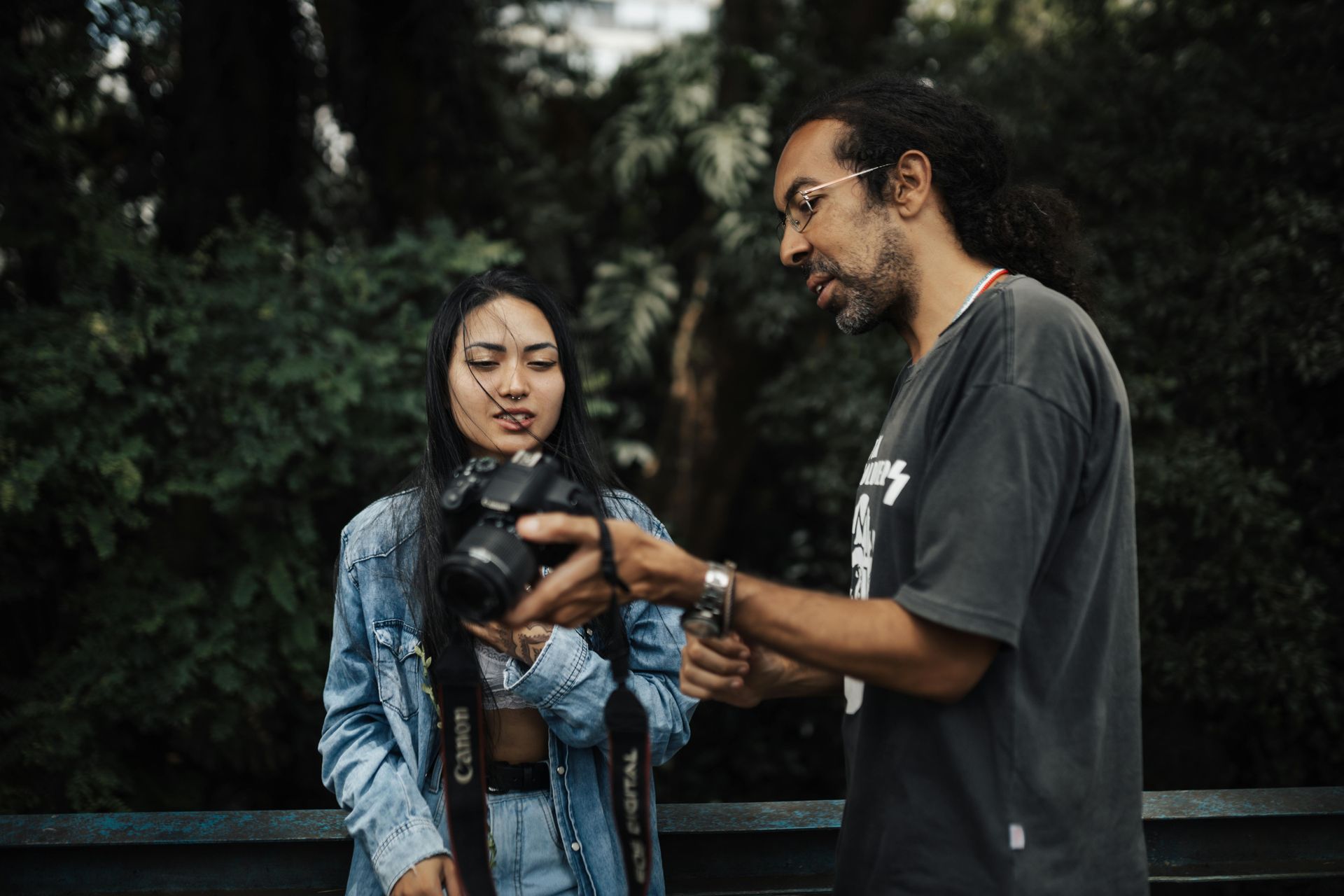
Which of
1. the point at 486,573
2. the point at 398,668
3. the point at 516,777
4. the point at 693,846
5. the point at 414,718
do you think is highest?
the point at 486,573

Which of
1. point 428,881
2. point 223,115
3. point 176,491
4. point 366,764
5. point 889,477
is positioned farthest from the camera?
point 223,115

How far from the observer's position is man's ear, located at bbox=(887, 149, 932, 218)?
184 cm

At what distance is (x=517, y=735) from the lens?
6.91 ft

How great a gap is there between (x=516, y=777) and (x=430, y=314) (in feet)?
10.2

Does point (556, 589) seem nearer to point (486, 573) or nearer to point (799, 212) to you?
point (486, 573)

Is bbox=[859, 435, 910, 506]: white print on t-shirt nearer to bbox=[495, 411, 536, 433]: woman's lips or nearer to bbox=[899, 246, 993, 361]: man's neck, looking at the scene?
bbox=[899, 246, 993, 361]: man's neck

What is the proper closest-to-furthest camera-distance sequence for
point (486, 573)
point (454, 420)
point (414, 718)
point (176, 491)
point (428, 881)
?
1. point (486, 573)
2. point (428, 881)
3. point (414, 718)
4. point (454, 420)
5. point (176, 491)

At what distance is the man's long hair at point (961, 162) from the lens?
1.87m

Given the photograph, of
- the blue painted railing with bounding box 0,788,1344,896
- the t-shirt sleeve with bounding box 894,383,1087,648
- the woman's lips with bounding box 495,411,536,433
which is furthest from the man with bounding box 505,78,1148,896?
the blue painted railing with bounding box 0,788,1344,896

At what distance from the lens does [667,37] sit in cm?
679

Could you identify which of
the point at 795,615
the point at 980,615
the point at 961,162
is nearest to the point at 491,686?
the point at 795,615

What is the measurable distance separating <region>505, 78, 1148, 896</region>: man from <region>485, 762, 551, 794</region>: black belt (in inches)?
20.0

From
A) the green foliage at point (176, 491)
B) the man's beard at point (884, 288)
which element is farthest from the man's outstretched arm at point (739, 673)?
the green foliage at point (176, 491)

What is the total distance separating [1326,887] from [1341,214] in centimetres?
271
